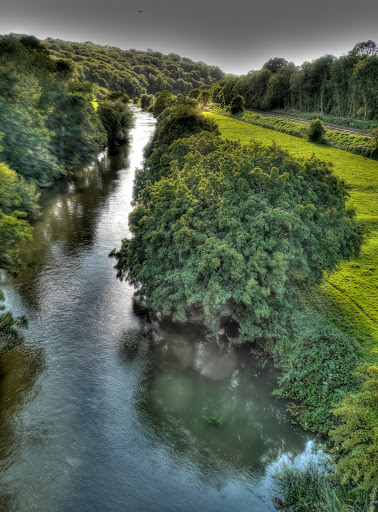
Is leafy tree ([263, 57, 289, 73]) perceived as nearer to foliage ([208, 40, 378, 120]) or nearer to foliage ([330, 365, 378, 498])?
foliage ([208, 40, 378, 120])

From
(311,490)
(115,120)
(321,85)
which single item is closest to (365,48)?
(321,85)

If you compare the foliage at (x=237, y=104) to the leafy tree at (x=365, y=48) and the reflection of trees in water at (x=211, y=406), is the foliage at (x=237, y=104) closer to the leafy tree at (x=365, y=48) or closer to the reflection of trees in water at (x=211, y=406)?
the leafy tree at (x=365, y=48)

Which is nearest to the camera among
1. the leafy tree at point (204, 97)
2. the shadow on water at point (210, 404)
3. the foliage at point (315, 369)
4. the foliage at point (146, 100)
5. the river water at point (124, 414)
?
the river water at point (124, 414)

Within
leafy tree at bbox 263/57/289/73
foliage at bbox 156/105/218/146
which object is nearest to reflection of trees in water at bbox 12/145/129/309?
foliage at bbox 156/105/218/146

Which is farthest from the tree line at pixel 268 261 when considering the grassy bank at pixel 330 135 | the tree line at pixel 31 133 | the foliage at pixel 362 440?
the grassy bank at pixel 330 135

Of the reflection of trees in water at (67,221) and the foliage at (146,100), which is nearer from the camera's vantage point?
the reflection of trees in water at (67,221)

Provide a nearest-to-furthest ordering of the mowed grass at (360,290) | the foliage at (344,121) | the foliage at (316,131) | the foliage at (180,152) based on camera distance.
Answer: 1. the mowed grass at (360,290)
2. the foliage at (180,152)
3. the foliage at (316,131)
4. the foliage at (344,121)

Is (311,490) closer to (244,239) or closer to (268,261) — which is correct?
(268,261)

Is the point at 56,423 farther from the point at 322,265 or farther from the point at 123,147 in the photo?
the point at 123,147
